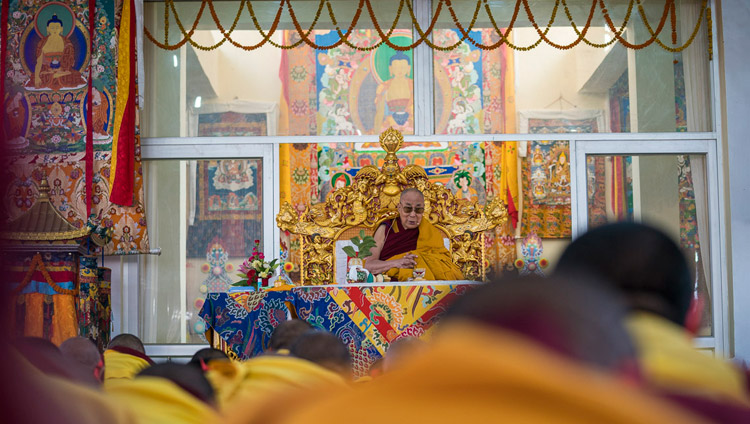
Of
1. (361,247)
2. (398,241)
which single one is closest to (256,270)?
(361,247)

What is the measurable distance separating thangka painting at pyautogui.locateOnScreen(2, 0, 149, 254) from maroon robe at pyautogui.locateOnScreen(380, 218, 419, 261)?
7.20 ft

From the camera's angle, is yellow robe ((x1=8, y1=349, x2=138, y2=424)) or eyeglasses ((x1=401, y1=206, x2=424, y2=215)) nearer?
yellow robe ((x1=8, y1=349, x2=138, y2=424))

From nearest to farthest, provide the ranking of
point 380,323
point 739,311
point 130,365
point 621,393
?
1. point 621,393
2. point 130,365
3. point 380,323
4. point 739,311

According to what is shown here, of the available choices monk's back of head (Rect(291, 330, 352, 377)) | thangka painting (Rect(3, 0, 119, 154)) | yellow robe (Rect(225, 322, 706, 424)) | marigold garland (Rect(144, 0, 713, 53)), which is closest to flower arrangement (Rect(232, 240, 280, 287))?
thangka painting (Rect(3, 0, 119, 154))

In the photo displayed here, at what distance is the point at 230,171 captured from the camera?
22.8ft

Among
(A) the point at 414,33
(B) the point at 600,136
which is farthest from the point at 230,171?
(B) the point at 600,136

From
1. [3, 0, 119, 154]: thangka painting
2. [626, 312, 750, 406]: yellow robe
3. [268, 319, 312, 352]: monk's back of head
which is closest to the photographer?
[626, 312, 750, 406]: yellow robe

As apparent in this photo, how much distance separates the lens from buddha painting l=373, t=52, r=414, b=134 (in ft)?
22.9

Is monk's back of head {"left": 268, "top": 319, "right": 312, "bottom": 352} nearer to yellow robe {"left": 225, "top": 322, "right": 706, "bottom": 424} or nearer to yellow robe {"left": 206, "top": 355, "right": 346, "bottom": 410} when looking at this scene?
yellow robe {"left": 206, "top": 355, "right": 346, "bottom": 410}

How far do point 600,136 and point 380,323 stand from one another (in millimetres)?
3461

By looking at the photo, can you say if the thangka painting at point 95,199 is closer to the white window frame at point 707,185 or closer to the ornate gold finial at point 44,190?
the ornate gold finial at point 44,190

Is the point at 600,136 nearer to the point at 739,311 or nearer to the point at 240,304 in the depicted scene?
the point at 739,311

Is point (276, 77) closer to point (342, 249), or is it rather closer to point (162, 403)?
point (342, 249)

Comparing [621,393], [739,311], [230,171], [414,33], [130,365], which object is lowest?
[739,311]
